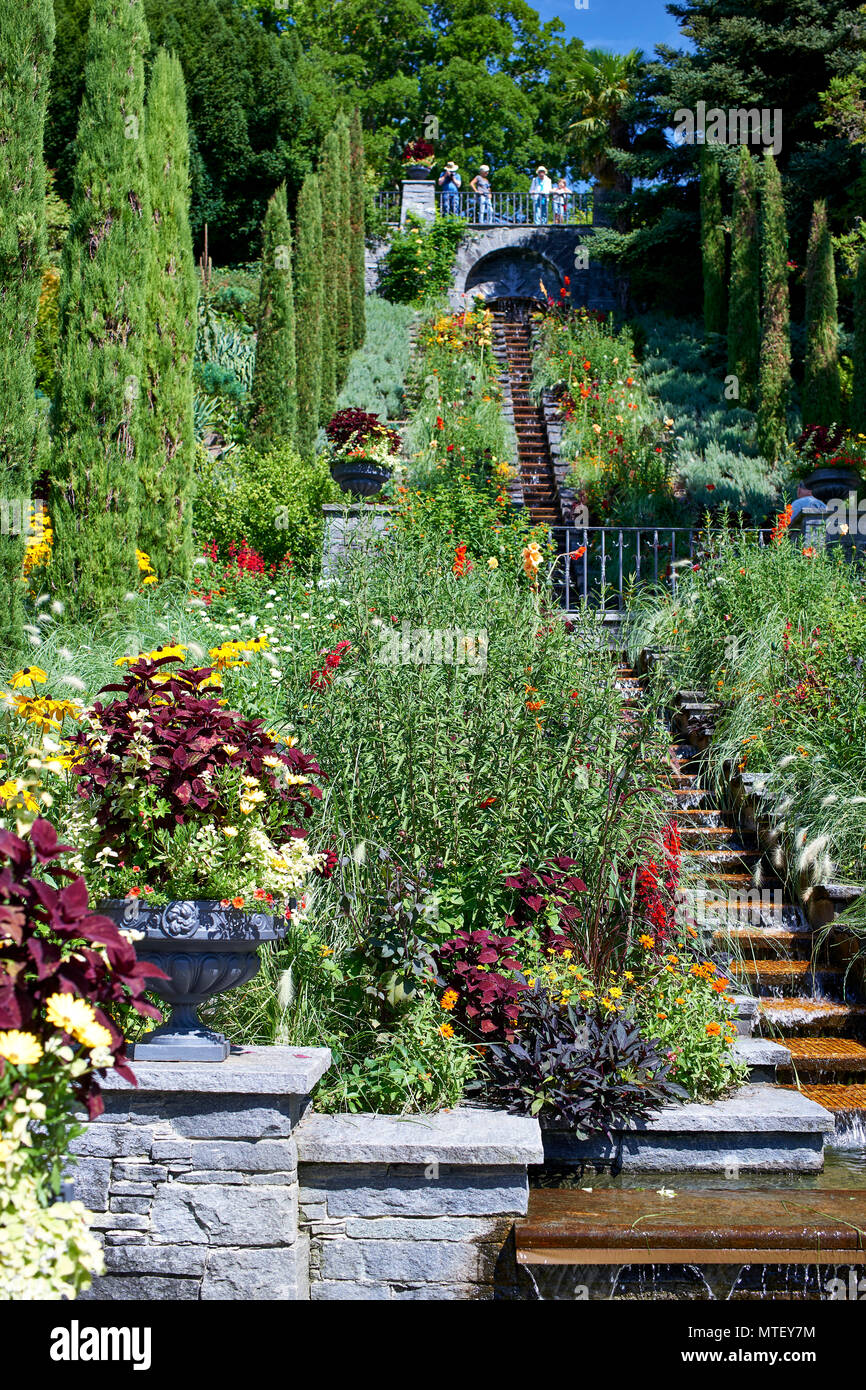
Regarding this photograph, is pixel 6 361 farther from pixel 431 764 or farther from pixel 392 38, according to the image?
pixel 392 38

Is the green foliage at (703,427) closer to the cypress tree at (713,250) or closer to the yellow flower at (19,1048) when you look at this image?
the cypress tree at (713,250)

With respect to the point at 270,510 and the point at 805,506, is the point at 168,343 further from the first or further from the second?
the point at 805,506

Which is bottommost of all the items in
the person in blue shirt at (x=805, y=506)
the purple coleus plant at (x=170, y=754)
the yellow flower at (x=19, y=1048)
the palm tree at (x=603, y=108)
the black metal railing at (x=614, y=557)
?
the yellow flower at (x=19, y=1048)

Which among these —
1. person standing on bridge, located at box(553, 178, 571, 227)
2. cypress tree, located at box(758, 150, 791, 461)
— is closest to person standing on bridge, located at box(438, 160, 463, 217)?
person standing on bridge, located at box(553, 178, 571, 227)

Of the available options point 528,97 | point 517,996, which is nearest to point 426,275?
point 528,97

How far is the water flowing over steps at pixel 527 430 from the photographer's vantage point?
14416 mm

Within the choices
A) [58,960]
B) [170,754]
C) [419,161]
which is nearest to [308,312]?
[419,161]

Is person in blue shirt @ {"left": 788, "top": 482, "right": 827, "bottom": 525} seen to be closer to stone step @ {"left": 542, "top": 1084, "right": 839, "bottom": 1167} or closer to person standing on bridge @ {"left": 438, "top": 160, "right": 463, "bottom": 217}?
stone step @ {"left": 542, "top": 1084, "right": 839, "bottom": 1167}

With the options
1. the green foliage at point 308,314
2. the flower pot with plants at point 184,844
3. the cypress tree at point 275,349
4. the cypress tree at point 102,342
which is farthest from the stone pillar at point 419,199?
the flower pot with plants at point 184,844

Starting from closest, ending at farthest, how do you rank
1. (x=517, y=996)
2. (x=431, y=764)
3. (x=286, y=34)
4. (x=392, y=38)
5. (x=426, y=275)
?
(x=517, y=996) → (x=431, y=764) → (x=426, y=275) → (x=286, y=34) → (x=392, y=38)

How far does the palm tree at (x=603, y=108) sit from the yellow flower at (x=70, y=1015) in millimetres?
24301

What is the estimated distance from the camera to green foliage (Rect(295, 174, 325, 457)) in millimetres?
15375

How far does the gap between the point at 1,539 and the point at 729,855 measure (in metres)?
4.90

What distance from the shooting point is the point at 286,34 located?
81.5ft
